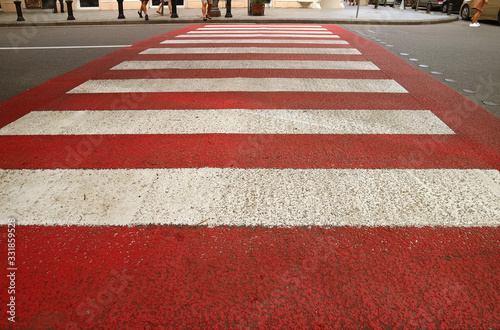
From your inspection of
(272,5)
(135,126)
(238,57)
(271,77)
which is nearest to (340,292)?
(135,126)

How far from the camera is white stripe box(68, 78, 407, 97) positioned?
495cm

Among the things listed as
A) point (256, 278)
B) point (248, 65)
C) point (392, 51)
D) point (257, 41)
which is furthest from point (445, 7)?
point (256, 278)

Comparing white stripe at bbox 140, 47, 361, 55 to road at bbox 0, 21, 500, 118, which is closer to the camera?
road at bbox 0, 21, 500, 118

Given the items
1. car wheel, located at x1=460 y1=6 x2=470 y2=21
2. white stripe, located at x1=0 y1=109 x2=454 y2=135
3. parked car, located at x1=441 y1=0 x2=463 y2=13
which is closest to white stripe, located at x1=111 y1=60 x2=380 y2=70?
white stripe, located at x1=0 y1=109 x2=454 y2=135

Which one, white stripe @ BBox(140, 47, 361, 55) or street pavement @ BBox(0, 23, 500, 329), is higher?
white stripe @ BBox(140, 47, 361, 55)

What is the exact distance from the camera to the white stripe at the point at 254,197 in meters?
2.27

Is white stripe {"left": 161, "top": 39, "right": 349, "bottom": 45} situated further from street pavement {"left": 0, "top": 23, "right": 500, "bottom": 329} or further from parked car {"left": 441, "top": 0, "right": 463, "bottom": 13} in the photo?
parked car {"left": 441, "top": 0, "right": 463, "bottom": 13}

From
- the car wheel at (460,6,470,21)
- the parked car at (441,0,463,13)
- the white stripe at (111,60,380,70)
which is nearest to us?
the white stripe at (111,60,380,70)

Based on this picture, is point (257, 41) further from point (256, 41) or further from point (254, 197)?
point (254, 197)

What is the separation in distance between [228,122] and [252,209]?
1598mm

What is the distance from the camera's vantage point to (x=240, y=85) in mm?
5129

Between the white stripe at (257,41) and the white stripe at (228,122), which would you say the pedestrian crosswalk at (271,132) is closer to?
the white stripe at (228,122)

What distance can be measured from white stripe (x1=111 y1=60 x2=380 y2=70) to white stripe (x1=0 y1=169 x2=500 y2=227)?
382 cm

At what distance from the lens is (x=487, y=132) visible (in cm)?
359
